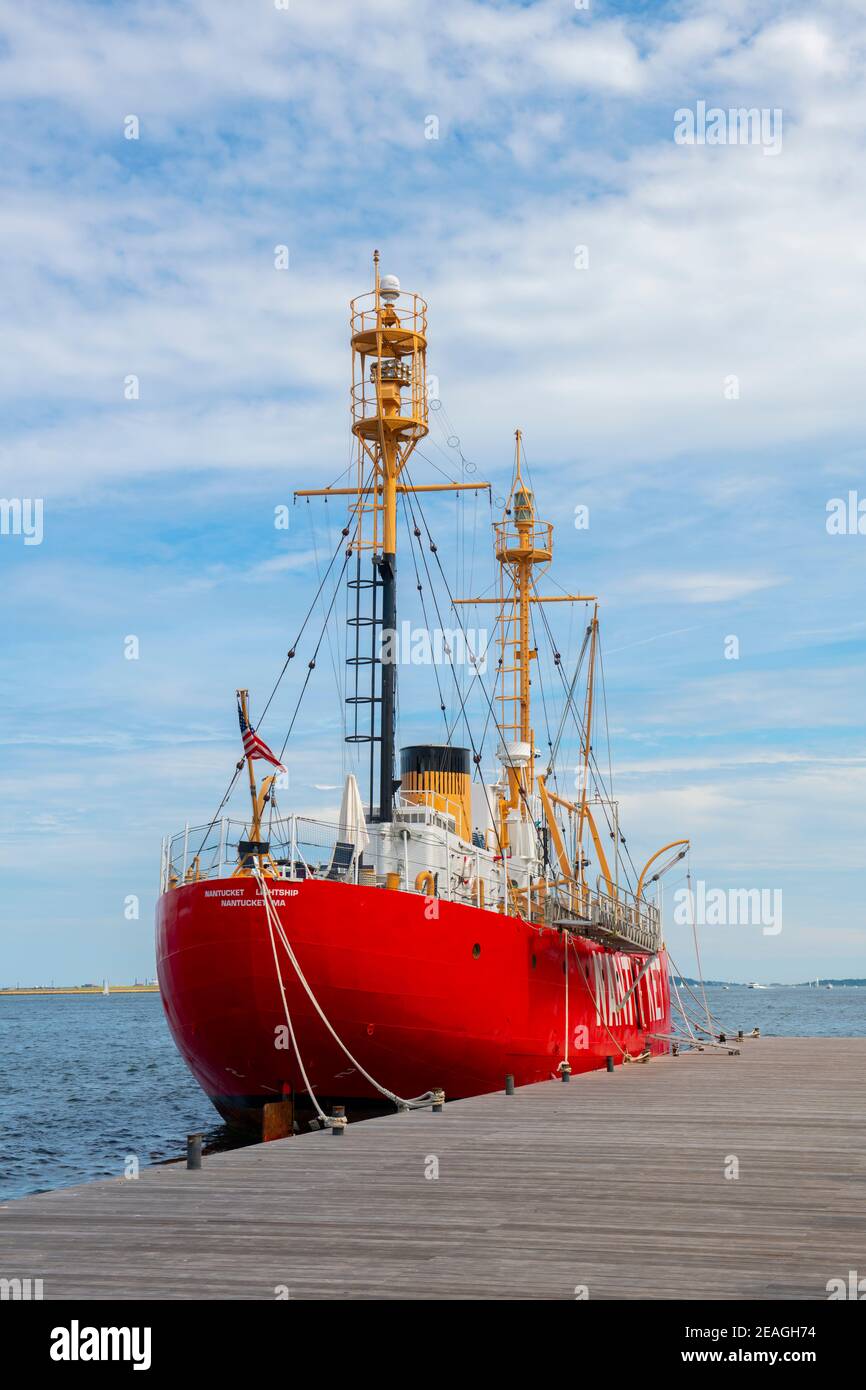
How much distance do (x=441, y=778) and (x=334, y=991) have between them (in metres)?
9.19

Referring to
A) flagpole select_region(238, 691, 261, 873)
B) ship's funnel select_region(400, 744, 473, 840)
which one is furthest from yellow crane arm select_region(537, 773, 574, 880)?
flagpole select_region(238, 691, 261, 873)

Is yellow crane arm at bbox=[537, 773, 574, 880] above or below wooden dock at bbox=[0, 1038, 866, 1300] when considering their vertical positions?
above

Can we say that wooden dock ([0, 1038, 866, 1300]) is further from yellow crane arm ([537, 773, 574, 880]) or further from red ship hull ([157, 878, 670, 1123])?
yellow crane arm ([537, 773, 574, 880])

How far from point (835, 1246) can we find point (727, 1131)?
8301 millimetres

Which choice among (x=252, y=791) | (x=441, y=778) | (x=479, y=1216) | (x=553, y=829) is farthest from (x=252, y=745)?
(x=553, y=829)

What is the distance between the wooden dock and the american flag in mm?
6551

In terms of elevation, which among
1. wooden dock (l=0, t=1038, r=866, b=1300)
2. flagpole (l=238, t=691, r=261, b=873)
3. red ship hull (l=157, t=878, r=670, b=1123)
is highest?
flagpole (l=238, t=691, r=261, b=873)

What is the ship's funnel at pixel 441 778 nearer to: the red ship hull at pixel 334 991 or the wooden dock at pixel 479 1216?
the red ship hull at pixel 334 991

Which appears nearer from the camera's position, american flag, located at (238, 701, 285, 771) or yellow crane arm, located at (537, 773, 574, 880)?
american flag, located at (238, 701, 285, 771)

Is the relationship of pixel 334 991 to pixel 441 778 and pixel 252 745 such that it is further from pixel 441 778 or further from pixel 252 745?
pixel 441 778

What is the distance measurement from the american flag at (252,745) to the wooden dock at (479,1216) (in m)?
6.55

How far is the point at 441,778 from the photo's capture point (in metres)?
31.6

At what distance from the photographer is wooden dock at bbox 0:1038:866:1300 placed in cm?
928
